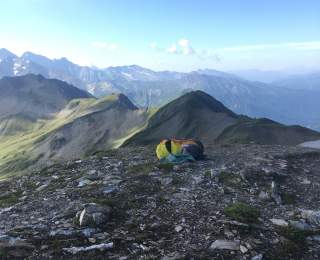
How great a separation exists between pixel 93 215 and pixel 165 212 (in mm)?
2438

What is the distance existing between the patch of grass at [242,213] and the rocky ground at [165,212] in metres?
0.03

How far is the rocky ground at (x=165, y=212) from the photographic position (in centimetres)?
1206

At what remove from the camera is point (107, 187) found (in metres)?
17.7

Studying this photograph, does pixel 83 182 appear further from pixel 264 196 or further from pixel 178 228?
pixel 264 196

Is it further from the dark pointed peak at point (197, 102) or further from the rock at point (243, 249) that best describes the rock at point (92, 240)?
the dark pointed peak at point (197, 102)

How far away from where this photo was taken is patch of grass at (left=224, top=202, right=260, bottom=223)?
14.1 m

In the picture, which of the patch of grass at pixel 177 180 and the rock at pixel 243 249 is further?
the patch of grass at pixel 177 180

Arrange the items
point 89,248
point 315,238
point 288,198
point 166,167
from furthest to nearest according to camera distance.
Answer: point 166,167 → point 288,198 → point 315,238 → point 89,248

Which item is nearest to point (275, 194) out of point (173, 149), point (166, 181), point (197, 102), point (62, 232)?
point (166, 181)

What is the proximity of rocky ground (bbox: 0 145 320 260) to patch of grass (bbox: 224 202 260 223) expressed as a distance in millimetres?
33

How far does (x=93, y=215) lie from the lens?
13.8m

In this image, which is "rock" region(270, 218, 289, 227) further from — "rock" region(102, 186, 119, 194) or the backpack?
the backpack

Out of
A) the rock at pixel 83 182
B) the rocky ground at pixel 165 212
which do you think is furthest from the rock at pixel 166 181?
the rock at pixel 83 182

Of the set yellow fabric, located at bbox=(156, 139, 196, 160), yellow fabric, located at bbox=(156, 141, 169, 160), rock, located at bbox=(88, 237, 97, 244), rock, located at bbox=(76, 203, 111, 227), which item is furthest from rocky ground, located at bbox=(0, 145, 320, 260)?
yellow fabric, located at bbox=(156, 141, 169, 160)
